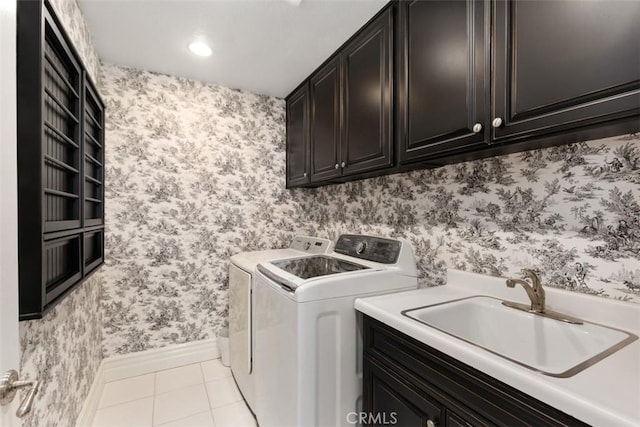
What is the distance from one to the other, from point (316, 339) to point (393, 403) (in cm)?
38

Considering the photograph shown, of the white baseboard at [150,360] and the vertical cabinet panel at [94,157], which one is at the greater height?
the vertical cabinet panel at [94,157]

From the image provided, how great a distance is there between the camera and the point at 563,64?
79 cm

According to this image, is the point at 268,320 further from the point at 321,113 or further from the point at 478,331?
the point at 321,113

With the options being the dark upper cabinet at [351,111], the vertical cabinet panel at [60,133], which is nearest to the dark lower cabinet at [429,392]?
the dark upper cabinet at [351,111]

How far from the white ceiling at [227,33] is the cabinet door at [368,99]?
12 cm

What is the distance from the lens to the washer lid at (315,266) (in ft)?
4.96

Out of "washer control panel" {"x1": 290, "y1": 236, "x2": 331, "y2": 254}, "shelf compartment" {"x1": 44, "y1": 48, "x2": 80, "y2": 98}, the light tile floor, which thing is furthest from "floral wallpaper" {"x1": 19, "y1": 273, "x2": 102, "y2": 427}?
"washer control panel" {"x1": 290, "y1": 236, "x2": 331, "y2": 254}

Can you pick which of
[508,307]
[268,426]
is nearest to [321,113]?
[508,307]

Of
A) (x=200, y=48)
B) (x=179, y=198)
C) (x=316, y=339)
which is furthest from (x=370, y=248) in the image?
(x=200, y=48)

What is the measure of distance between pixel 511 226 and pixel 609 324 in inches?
17.4

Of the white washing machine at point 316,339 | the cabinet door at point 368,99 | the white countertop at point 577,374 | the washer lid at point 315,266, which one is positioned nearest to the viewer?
the white countertop at point 577,374

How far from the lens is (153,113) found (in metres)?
2.20

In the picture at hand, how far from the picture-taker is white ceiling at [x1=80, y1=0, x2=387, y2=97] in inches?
57.9

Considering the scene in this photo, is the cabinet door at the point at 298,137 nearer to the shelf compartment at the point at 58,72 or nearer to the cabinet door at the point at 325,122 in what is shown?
the cabinet door at the point at 325,122
